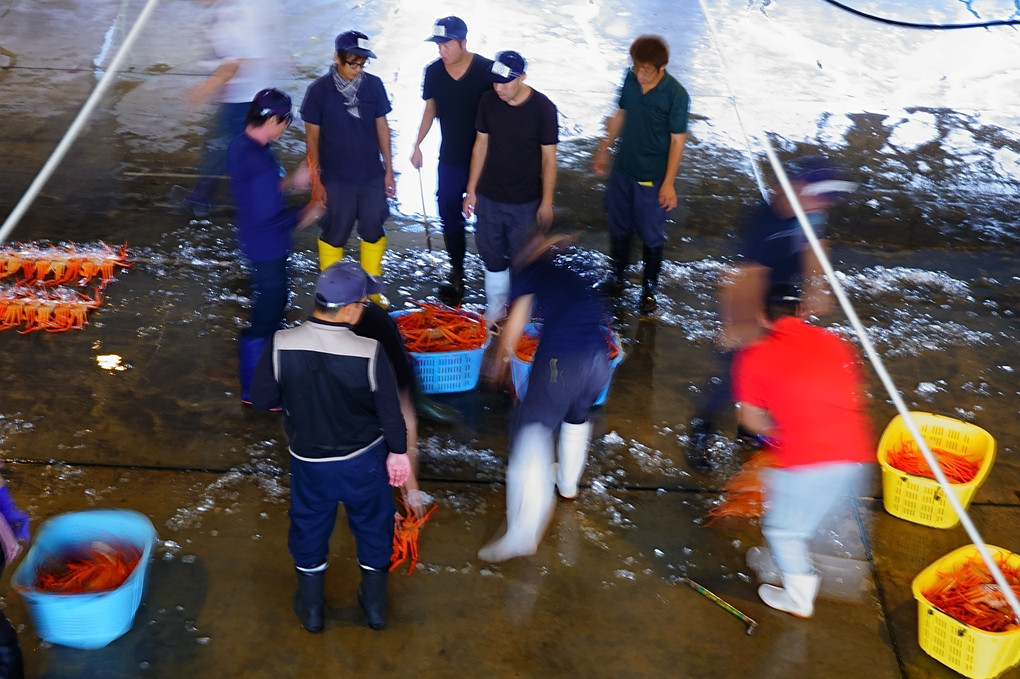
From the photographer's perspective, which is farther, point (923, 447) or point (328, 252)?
point (328, 252)

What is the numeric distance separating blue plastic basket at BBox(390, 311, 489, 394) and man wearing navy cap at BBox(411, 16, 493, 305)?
1135 millimetres

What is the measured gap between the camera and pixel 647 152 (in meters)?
6.01

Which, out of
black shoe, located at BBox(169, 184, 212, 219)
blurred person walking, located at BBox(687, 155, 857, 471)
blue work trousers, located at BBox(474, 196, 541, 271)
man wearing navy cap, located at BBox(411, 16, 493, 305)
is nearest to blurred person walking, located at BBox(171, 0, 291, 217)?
man wearing navy cap, located at BBox(411, 16, 493, 305)

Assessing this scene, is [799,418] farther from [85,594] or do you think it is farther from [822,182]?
[85,594]

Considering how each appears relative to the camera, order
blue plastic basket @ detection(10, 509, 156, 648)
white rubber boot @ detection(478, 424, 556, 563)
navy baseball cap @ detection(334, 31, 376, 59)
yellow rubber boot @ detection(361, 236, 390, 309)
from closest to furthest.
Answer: blue plastic basket @ detection(10, 509, 156, 648) < white rubber boot @ detection(478, 424, 556, 563) < navy baseball cap @ detection(334, 31, 376, 59) < yellow rubber boot @ detection(361, 236, 390, 309)

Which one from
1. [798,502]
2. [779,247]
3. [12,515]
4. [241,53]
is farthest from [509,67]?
[12,515]

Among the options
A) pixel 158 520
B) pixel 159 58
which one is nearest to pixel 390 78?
pixel 159 58

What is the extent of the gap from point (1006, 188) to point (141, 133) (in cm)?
832

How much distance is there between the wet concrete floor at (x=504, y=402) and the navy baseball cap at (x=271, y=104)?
1742 millimetres

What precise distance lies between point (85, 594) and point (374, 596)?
3.71 ft

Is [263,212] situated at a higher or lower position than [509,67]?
lower

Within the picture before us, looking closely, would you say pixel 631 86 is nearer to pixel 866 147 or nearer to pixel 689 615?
pixel 689 615

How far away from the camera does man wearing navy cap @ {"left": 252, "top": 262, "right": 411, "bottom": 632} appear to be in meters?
3.45

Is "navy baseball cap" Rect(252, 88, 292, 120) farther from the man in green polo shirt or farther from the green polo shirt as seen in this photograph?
the green polo shirt
